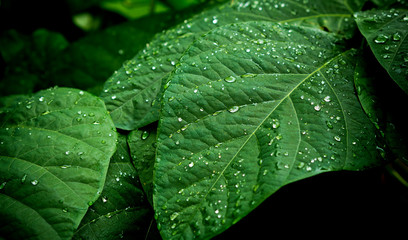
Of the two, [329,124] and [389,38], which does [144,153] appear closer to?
[329,124]

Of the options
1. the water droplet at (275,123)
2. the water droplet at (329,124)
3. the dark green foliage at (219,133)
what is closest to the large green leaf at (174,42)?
the dark green foliage at (219,133)

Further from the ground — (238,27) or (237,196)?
(238,27)

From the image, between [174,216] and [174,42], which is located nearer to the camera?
[174,216]

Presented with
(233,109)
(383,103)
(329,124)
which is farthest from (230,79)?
(383,103)

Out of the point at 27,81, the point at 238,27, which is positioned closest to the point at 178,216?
the point at 238,27

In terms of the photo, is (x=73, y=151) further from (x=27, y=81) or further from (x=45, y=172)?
(x=27, y=81)

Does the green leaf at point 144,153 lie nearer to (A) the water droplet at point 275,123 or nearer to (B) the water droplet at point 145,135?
(B) the water droplet at point 145,135

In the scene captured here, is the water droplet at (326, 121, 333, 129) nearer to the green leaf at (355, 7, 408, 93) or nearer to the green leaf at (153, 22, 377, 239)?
the green leaf at (153, 22, 377, 239)
